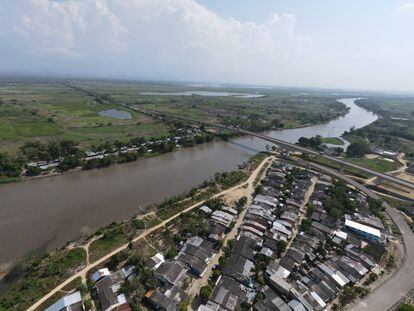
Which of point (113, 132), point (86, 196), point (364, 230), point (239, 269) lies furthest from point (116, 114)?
point (364, 230)

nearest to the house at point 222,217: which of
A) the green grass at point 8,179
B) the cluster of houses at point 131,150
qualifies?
the cluster of houses at point 131,150

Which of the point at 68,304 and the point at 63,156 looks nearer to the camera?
the point at 68,304

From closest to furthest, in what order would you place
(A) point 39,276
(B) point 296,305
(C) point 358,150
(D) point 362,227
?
(B) point 296,305, (A) point 39,276, (D) point 362,227, (C) point 358,150

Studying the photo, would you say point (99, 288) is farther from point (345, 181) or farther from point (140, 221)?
point (345, 181)

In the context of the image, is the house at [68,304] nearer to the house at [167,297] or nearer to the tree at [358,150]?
the house at [167,297]

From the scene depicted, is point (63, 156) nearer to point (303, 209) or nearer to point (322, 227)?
point (303, 209)

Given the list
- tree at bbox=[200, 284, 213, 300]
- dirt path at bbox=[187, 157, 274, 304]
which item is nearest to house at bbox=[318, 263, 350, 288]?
dirt path at bbox=[187, 157, 274, 304]
